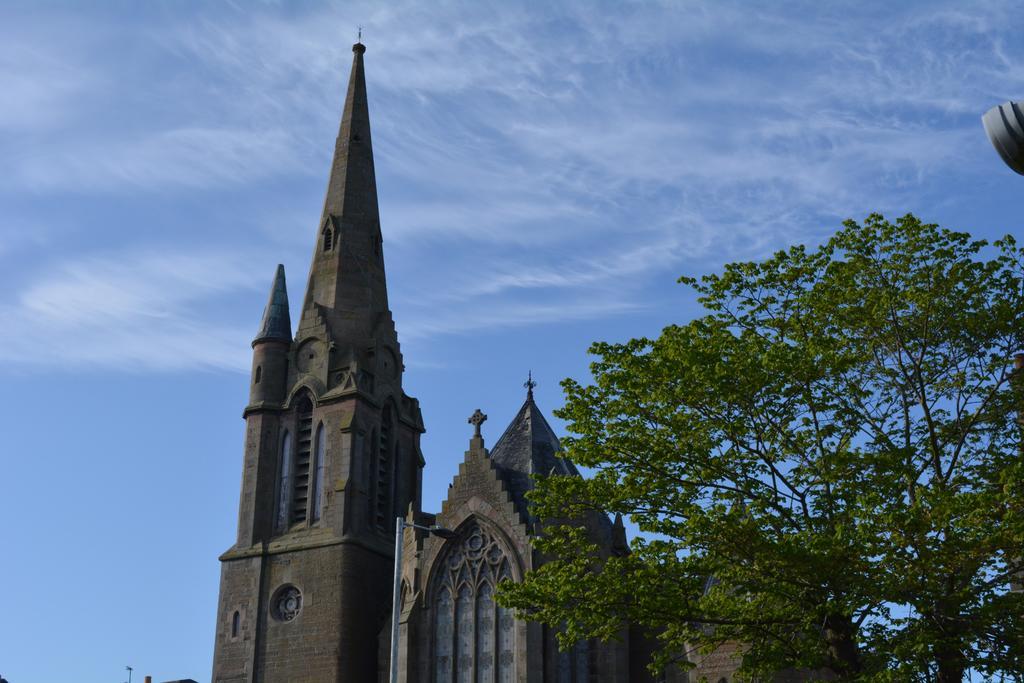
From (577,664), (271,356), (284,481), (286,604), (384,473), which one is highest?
(271,356)

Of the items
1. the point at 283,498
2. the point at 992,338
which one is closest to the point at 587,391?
the point at 992,338

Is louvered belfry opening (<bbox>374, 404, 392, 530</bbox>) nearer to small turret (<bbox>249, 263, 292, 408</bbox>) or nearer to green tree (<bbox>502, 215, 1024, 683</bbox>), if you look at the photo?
small turret (<bbox>249, 263, 292, 408</bbox>)

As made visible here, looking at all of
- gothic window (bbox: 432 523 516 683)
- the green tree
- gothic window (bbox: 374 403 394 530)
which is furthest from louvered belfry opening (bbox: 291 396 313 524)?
the green tree

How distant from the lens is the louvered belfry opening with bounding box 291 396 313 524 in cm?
4438

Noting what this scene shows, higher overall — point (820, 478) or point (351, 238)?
point (351, 238)

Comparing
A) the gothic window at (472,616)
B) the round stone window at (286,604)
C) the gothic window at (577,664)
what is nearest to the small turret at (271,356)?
the round stone window at (286,604)

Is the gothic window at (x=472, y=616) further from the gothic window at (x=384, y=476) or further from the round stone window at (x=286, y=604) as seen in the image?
the round stone window at (x=286, y=604)

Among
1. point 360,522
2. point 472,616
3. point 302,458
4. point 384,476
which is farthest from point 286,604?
point 472,616

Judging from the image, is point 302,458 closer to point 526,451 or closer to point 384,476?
point 384,476

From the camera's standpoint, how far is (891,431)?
2295 centimetres

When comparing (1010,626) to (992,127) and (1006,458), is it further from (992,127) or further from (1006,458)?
(992,127)

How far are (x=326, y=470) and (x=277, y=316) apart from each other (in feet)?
23.6

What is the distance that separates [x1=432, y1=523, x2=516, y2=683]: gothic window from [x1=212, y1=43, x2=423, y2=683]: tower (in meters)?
2.61

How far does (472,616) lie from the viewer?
3994 cm
